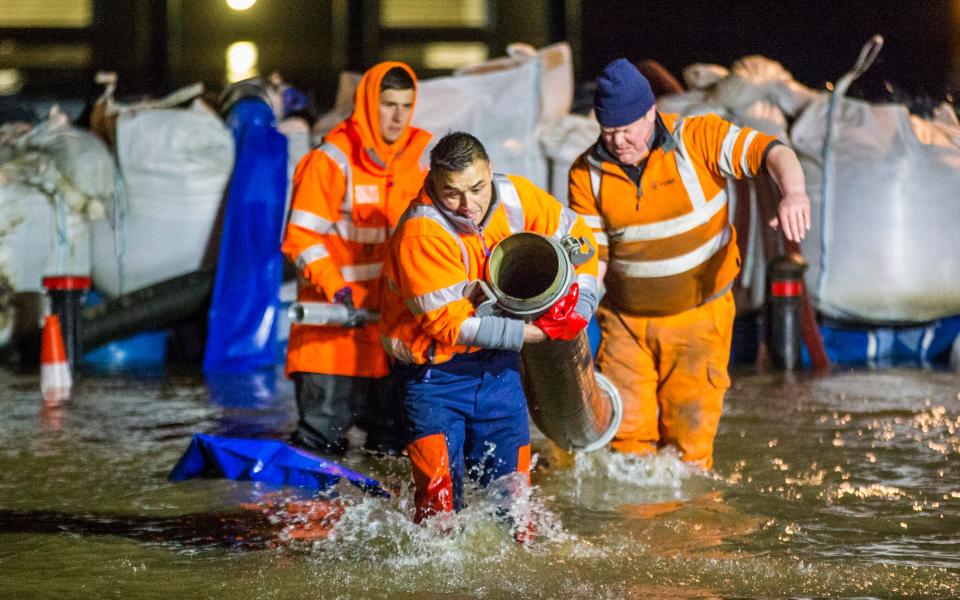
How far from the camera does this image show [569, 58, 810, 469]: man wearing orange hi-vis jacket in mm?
4969

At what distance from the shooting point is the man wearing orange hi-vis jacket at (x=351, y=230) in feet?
18.0

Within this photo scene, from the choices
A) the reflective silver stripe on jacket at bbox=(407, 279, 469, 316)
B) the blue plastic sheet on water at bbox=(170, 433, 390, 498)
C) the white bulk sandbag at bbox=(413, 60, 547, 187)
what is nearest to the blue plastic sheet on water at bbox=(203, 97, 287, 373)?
the white bulk sandbag at bbox=(413, 60, 547, 187)

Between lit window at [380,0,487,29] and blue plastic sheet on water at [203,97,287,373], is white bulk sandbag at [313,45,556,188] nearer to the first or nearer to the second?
blue plastic sheet on water at [203,97,287,373]

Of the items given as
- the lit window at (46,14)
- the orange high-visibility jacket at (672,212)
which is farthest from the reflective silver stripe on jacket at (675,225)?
the lit window at (46,14)

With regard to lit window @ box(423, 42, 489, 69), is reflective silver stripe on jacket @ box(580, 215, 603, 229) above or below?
below

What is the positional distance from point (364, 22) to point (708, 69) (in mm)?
4475

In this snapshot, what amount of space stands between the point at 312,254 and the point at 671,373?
5.04ft

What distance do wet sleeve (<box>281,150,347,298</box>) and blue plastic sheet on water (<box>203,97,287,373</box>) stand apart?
4094mm

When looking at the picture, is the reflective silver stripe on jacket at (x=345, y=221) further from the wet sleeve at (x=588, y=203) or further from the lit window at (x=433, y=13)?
the lit window at (x=433, y=13)

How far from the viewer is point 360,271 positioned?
557cm

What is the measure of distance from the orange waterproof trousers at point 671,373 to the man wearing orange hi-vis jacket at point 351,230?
987mm

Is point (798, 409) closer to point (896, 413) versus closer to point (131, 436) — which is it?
point (896, 413)

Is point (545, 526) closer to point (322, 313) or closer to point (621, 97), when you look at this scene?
point (322, 313)

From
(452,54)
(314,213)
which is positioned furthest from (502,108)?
(314,213)
